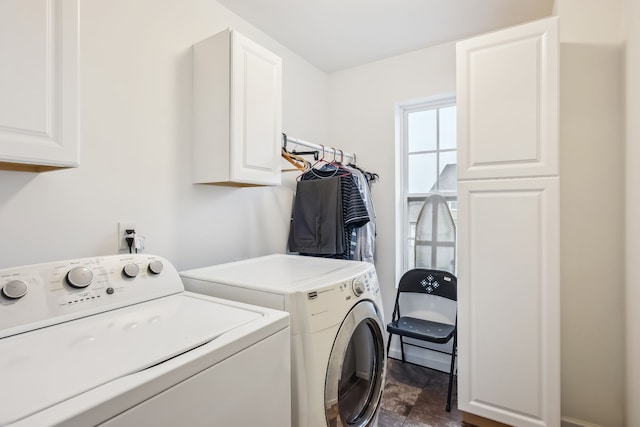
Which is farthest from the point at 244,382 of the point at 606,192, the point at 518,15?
the point at 518,15

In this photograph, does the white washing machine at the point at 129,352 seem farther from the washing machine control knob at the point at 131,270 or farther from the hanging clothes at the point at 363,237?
the hanging clothes at the point at 363,237

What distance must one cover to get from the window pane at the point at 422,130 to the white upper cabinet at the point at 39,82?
2.35 meters

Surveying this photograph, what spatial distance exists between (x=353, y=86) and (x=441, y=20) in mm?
900

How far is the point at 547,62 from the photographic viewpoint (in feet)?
5.39

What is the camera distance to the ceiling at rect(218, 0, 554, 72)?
1996mm

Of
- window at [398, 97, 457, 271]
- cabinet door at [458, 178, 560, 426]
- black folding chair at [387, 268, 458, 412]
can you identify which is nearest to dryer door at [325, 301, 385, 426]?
cabinet door at [458, 178, 560, 426]

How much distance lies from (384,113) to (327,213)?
1125mm

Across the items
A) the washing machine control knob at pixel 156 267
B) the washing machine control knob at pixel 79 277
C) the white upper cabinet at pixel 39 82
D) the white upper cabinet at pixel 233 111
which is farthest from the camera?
the white upper cabinet at pixel 233 111

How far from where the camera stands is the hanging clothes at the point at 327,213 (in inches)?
83.4

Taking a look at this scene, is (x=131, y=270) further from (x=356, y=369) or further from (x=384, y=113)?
(x=384, y=113)

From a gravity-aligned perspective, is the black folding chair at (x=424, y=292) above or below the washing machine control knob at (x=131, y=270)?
below

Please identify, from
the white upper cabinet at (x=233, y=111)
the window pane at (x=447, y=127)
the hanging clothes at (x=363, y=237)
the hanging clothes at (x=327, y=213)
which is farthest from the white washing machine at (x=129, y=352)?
the window pane at (x=447, y=127)

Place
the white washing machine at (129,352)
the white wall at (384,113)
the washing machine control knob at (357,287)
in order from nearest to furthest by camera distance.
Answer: the white washing machine at (129,352)
the washing machine control knob at (357,287)
the white wall at (384,113)

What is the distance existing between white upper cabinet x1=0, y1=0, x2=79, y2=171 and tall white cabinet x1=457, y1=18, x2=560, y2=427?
1.79m
